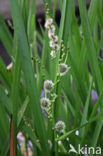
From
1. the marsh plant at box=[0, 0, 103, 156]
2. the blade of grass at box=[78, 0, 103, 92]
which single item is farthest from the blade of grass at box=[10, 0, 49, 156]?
the blade of grass at box=[78, 0, 103, 92]

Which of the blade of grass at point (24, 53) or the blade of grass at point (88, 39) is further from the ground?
the blade of grass at point (88, 39)

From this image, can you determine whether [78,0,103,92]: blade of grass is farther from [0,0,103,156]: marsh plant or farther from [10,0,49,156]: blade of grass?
[10,0,49,156]: blade of grass

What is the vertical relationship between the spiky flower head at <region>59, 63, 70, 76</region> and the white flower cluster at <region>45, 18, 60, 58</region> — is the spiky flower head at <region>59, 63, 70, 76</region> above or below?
below

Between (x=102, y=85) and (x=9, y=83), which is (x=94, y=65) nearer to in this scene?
(x=102, y=85)

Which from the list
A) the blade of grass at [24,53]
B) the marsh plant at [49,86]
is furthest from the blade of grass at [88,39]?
the blade of grass at [24,53]

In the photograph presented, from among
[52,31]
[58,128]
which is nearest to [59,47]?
[52,31]

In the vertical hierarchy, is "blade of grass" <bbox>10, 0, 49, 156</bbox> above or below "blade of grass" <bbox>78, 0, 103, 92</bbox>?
below

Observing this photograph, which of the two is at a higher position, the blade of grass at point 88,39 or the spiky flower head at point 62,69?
the blade of grass at point 88,39

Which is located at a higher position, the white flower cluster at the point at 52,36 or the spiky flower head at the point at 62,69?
the white flower cluster at the point at 52,36

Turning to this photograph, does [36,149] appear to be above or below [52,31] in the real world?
below

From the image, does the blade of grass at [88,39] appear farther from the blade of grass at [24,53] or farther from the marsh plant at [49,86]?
the blade of grass at [24,53]

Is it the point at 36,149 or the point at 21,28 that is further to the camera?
the point at 36,149
